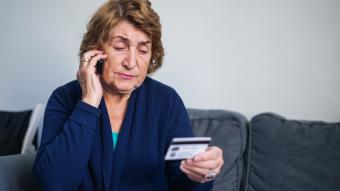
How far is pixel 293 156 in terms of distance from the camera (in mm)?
1425

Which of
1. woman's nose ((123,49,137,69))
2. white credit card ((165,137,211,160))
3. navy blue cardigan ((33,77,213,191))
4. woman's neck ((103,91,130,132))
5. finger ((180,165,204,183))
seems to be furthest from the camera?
woman's neck ((103,91,130,132))

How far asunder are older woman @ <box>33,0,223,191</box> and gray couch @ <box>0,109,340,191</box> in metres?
0.25

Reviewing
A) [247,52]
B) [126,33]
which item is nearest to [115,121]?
[126,33]

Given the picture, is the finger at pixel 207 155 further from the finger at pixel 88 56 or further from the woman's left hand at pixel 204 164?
the finger at pixel 88 56

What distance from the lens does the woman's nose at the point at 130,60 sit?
1194 millimetres

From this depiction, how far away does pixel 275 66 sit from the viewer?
167 centimetres

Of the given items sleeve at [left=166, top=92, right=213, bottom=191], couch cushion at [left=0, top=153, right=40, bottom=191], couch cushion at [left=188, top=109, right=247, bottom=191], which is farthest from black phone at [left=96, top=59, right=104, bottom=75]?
couch cushion at [left=188, top=109, right=247, bottom=191]

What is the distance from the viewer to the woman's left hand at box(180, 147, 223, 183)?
95 cm

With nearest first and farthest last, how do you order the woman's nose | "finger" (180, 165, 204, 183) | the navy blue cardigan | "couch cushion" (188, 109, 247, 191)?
"finger" (180, 165, 204, 183) → the navy blue cardigan → the woman's nose → "couch cushion" (188, 109, 247, 191)

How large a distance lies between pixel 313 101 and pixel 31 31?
1.53 meters

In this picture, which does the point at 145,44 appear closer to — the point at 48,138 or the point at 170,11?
the point at 48,138

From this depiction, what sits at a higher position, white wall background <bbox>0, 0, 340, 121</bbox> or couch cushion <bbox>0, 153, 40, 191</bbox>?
white wall background <bbox>0, 0, 340, 121</bbox>

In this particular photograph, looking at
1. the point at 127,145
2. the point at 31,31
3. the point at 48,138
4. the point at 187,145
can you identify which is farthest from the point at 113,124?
the point at 31,31

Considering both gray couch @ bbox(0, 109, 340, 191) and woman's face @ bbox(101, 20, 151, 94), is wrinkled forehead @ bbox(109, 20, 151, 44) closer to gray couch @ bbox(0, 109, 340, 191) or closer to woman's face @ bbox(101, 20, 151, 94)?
woman's face @ bbox(101, 20, 151, 94)
